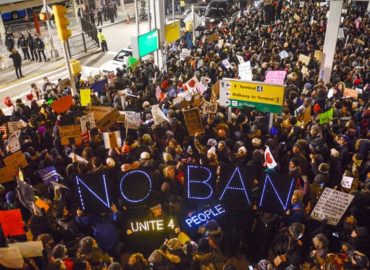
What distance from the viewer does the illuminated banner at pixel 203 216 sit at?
6.00m

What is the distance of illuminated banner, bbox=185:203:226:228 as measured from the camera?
19.7ft

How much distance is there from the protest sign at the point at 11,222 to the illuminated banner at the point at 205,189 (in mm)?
903

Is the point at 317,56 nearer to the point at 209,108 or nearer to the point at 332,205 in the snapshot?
the point at 209,108

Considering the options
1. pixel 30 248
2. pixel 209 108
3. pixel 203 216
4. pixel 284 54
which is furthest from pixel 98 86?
pixel 30 248

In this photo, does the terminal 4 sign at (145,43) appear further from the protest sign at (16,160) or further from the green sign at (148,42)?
the protest sign at (16,160)

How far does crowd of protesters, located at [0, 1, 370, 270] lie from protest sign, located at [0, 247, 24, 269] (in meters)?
0.32

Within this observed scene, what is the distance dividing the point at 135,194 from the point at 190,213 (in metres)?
0.93

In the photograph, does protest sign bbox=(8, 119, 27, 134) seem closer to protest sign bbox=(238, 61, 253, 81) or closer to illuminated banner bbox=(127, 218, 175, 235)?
illuminated banner bbox=(127, 218, 175, 235)

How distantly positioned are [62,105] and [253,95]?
4602mm

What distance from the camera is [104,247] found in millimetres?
6160

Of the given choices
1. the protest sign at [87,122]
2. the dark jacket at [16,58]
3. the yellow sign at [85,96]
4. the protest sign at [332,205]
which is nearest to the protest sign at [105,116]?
the protest sign at [87,122]

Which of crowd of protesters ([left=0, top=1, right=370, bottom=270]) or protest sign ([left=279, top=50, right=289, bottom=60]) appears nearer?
crowd of protesters ([left=0, top=1, right=370, bottom=270])

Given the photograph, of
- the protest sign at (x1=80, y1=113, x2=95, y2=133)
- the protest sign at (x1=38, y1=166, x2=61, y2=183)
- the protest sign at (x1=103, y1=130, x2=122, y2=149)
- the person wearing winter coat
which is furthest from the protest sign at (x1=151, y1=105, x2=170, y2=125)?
the person wearing winter coat

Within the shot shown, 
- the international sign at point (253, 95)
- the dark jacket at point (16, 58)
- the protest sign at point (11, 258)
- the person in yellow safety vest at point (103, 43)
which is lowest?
the person in yellow safety vest at point (103, 43)
